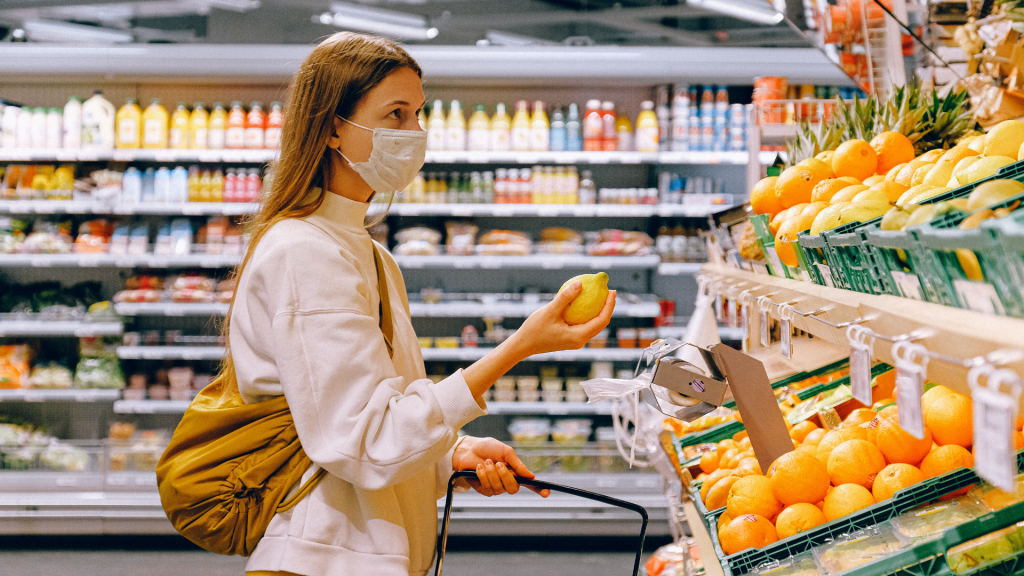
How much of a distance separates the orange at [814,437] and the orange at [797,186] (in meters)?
0.46

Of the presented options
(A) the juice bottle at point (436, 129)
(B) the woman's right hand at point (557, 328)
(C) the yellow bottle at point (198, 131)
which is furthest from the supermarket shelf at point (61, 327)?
(B) the woman's right hand at point (557, 328)

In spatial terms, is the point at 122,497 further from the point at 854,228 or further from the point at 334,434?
the point at 854,228

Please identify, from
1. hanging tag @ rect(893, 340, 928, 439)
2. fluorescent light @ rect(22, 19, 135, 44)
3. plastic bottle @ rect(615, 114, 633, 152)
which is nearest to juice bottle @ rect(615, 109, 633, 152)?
plastic bottle @ rect(615, 114, 633, 152)

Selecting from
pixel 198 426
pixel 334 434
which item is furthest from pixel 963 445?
pixel 198 426

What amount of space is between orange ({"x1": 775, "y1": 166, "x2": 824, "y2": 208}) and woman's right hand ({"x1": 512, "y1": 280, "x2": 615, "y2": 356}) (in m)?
0.57

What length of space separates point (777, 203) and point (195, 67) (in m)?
3.35

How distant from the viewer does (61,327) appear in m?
3.74

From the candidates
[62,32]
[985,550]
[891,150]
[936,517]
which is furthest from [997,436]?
[62,32]

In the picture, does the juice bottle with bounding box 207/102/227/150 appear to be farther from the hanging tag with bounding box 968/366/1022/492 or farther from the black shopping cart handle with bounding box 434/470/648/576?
the hanging tag with bounding box 968/366/1022/492

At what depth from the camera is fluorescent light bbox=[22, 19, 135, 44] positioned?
13.1 ft

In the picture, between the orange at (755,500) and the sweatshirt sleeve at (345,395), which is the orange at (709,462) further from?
the sweatshirt sleeve at (345,395)

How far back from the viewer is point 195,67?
3.78 m

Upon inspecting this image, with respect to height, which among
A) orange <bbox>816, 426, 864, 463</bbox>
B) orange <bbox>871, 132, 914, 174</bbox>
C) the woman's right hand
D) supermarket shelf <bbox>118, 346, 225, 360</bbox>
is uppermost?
orange <bbox>871, 132, 914, 174</bbox>

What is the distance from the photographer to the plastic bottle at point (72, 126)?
3803mm
